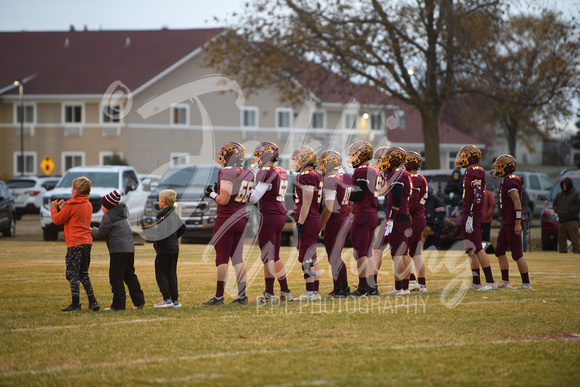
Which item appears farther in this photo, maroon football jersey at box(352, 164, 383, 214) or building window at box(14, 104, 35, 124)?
building window at box(14, 104, 35, 124)

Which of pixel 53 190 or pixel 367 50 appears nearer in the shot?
pixel 53 190

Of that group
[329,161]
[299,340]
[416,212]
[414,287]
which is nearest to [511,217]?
[416,212]

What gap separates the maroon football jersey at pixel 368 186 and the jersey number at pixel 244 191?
70.9 inches

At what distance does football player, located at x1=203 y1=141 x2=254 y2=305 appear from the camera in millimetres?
9703

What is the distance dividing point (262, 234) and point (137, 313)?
2.03 m

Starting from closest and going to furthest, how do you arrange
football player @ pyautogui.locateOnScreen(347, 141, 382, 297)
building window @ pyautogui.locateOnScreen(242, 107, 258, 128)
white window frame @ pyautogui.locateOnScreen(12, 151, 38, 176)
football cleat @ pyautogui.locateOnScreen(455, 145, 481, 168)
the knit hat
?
1. the knit hat
2. football player @ pyautogui.locateOnScreen(347, 141, 382, 297)
3. football cleat @ pyautogui.locateOnScreen(455, 145, 481, 168)
4. white window frame @ pyautogui.locateOnScreen(12, 151, 38, 176)
5. building window @ pyautogui.locateOnScreen(242, 107, 258, 128)

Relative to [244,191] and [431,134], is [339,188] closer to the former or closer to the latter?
[244,191]

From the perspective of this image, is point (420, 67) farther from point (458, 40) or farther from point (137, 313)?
point (137, 313)

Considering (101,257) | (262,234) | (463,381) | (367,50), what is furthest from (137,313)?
(367,50)

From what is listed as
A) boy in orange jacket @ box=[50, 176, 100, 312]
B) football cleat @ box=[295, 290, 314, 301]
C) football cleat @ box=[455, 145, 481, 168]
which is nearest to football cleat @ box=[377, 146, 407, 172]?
football cleat @ box=[455, 145, 481, 168]

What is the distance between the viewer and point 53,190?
2183 centimetres

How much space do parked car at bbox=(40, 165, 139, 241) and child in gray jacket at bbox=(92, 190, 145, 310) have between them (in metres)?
11.1

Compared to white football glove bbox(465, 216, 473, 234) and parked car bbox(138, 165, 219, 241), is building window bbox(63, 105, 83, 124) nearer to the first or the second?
parked car bbox(138, 165, 219, 241)

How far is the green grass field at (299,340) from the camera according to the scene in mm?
6043
